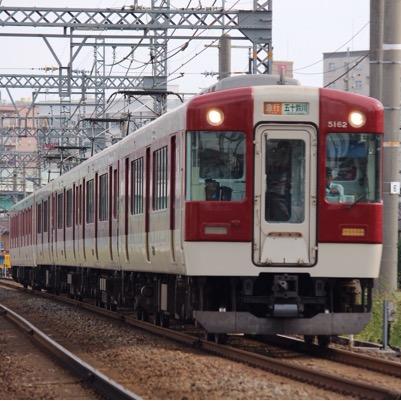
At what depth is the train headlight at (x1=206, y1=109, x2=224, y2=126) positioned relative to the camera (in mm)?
13414

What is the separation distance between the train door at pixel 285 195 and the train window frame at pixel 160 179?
175 centimetres

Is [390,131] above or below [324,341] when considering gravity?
above

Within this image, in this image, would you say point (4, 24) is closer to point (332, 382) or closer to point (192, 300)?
point (192, 300)

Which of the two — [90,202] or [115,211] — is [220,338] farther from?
[90,202]

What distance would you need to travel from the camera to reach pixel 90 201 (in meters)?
23.3

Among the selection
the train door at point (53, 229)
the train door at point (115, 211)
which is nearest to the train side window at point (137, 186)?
the train door at point (115, 211)

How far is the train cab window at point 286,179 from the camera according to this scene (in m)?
13.4

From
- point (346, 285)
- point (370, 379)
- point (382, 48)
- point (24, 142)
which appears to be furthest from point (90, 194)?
point (24, 142)

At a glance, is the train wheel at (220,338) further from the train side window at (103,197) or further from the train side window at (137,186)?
the train side window at (103,197)

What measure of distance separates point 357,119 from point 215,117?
5.57 feet

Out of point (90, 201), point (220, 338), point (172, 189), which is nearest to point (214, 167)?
point (172, 189)

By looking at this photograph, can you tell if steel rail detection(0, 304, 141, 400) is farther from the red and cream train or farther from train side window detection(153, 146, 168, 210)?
train side window detection(153, 146, 168, 210)

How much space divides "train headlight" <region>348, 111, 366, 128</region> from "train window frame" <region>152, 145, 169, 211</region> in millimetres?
2523

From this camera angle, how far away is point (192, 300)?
13.9 meters
